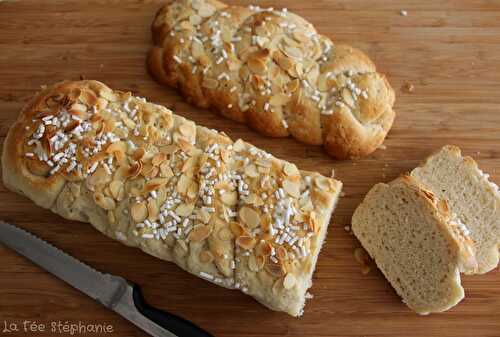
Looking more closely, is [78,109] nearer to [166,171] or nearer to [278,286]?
[166,171]

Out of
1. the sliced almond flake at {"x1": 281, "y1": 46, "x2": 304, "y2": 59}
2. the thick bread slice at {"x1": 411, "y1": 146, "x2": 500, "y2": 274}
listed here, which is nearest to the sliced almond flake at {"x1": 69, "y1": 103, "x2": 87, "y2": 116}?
the sliced almond flake at {"x1": 281, "y1": 46, "x2": 304, "y2": 59}

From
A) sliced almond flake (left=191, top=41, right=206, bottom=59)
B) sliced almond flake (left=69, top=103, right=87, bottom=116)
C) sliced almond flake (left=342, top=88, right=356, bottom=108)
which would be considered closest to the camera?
sliced almond flake (left=69, top=103, right=87, bottom=116)

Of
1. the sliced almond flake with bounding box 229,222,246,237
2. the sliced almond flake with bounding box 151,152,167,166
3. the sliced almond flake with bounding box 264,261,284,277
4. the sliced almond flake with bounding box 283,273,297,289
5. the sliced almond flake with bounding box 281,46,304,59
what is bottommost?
the sliced almond flake with bounding box 283,273,297,289

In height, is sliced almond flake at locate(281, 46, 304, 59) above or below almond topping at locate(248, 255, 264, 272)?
above

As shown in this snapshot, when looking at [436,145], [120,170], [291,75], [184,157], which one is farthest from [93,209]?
[436,145]

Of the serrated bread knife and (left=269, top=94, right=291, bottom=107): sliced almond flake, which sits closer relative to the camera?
the serrated bread knife

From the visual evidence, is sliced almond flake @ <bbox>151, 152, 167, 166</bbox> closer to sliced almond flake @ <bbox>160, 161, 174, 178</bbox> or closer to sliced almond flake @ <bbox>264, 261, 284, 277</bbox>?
sliced almond flake @ <bbox>160, 161, 174, 178</bbox>

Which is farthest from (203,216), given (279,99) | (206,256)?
(279,99)

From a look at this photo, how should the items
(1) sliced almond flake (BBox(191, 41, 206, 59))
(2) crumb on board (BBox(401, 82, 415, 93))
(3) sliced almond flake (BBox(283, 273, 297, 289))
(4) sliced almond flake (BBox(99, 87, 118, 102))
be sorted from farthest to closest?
(2) crumb on board (BBox(401, 82, 415, 93)) < (1) sliced almond flake (BBox(191, 41, 206, 59)) < (4) sliced almond flake (BBox(99, 87, 118, 102)) < (3) sliced almond flake (BBox(283, 273, 297, 289))
